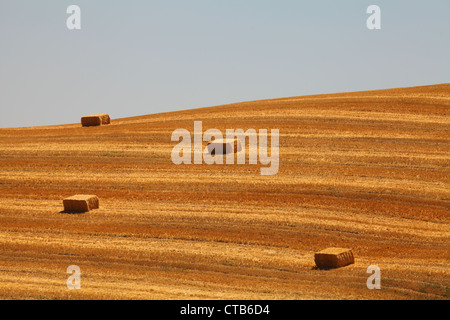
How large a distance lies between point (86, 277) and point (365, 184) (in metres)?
13.2

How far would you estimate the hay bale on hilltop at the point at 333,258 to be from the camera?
80.9ft

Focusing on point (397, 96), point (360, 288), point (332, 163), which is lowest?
point (360, 288)

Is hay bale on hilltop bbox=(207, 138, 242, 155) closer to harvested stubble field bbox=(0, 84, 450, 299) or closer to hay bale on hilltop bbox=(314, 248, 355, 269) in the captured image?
harvested stubble field bbox=(0, 84, 450, 299)

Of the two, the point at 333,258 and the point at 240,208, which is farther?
the point at 240,208

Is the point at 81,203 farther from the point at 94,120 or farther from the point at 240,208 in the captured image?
the point at 94,120

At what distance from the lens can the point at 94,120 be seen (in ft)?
151

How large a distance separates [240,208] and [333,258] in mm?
7275

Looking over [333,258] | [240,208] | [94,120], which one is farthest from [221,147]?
[333,258]

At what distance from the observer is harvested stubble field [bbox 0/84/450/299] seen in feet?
78.1

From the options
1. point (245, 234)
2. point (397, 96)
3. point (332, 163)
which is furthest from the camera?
point (397, 96)

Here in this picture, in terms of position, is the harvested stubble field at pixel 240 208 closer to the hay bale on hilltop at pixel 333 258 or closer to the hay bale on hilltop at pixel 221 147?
the hay bale on hilltop at pixel 333 258

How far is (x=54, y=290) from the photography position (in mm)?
22656
